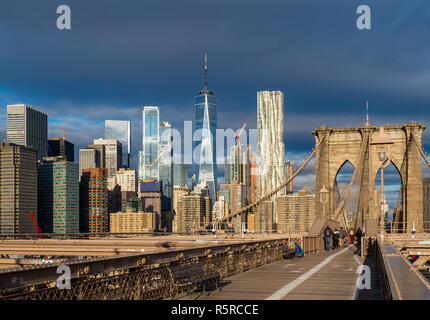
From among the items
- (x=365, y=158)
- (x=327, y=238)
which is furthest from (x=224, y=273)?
(x=365, y=158)

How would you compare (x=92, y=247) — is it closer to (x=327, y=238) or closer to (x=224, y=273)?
(x=224, y=273)

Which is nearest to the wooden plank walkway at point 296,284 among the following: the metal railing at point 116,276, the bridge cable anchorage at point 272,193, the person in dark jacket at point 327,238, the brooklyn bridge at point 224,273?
the brooklyn bridge at point 224,273

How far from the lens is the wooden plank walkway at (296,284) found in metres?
13.2

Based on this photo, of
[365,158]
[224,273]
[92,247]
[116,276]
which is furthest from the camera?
[365,158]

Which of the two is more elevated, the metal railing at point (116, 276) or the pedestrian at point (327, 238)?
the metal railing at point (116, 276)

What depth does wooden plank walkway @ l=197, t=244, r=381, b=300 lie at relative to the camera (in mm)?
13180

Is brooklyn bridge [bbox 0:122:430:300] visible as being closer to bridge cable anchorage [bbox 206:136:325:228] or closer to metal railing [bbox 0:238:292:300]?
metal railing [bbox 0:238:292:300]

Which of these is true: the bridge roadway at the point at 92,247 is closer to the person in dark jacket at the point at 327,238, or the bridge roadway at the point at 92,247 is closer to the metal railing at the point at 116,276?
the metal railing at the point at 116,276

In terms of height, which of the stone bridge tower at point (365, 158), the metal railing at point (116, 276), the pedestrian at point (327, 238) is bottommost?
the pedestrian at point (327, 238)

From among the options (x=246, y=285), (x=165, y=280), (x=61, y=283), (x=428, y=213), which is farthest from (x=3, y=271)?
(x=428, y=213)

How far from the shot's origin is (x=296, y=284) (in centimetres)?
1538

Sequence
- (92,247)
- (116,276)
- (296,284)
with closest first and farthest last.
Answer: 1. (116,276)
2. (296,284)
3. (92,247)

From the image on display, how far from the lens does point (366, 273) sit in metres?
18.0

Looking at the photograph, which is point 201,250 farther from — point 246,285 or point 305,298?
point 305,298
